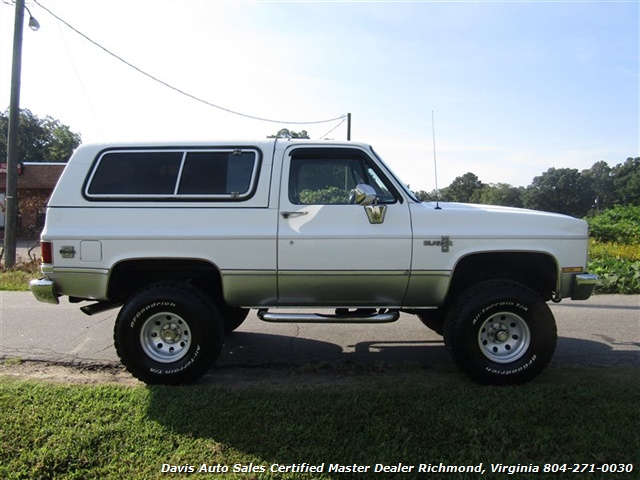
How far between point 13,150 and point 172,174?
9.53 m

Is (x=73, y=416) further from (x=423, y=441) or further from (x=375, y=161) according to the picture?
(x=375, y=161)

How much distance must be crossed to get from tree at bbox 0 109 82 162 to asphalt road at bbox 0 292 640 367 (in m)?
53.6

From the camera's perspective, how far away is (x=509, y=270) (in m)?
4.48

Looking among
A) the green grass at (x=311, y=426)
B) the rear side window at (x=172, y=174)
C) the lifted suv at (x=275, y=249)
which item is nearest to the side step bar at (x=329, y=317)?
the lifted suv at (x=275, y=249)

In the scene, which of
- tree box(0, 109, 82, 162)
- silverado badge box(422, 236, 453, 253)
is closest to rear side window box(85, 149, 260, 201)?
silverado badge box(422, 236, 453, 253)

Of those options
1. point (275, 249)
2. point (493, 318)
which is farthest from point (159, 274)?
point (493, 318)

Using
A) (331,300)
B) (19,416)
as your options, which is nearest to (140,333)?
(19,416)

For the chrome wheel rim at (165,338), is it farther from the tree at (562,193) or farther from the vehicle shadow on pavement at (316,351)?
the tree at (562,193)

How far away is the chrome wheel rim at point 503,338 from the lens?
4.10 m

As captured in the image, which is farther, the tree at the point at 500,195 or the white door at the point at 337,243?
the tree at the point at 500,195

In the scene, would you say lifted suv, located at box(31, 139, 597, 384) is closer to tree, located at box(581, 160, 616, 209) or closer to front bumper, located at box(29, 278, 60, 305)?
front bumper, located at box(29, 278, 60, 305)

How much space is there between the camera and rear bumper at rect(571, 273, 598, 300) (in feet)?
13.2

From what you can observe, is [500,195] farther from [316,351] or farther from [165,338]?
[165,338]

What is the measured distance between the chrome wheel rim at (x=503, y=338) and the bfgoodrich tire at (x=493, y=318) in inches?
0.4
